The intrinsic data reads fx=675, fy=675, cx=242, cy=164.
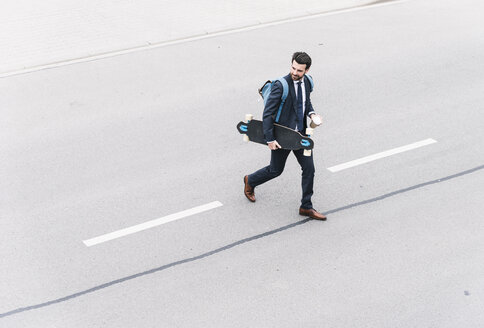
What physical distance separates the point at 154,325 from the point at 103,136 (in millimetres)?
3921

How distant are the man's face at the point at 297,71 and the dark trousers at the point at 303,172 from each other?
78cm

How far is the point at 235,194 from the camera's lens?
25.8 feet

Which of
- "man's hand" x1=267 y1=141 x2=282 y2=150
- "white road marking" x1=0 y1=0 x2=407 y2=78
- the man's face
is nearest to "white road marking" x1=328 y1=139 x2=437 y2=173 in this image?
"man's hand" x1=267 y1=141 x2=282 y2=150

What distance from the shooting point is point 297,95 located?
22.9 ft

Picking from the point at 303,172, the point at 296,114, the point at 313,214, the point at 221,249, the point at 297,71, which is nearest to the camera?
the point at 297,71

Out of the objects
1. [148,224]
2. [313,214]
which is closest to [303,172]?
[313,214]

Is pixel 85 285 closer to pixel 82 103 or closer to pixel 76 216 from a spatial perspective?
pixel 76 216

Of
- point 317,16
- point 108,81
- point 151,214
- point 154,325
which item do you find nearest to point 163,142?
point 151,214

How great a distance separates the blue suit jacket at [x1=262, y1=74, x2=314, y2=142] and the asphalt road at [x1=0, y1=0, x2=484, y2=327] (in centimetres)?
107

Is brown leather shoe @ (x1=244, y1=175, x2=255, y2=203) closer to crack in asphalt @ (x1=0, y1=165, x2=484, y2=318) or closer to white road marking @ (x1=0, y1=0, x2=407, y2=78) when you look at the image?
crack in asphalt @ (x1=0, y1=165, x2=484, y2=318)

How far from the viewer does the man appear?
6.81m

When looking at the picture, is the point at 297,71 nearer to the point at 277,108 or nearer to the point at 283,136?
the point at 277,108

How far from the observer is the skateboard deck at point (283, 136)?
6859mm

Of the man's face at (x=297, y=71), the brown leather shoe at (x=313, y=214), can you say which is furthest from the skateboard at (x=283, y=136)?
the brown leather shoe at (x=313, y=214)
